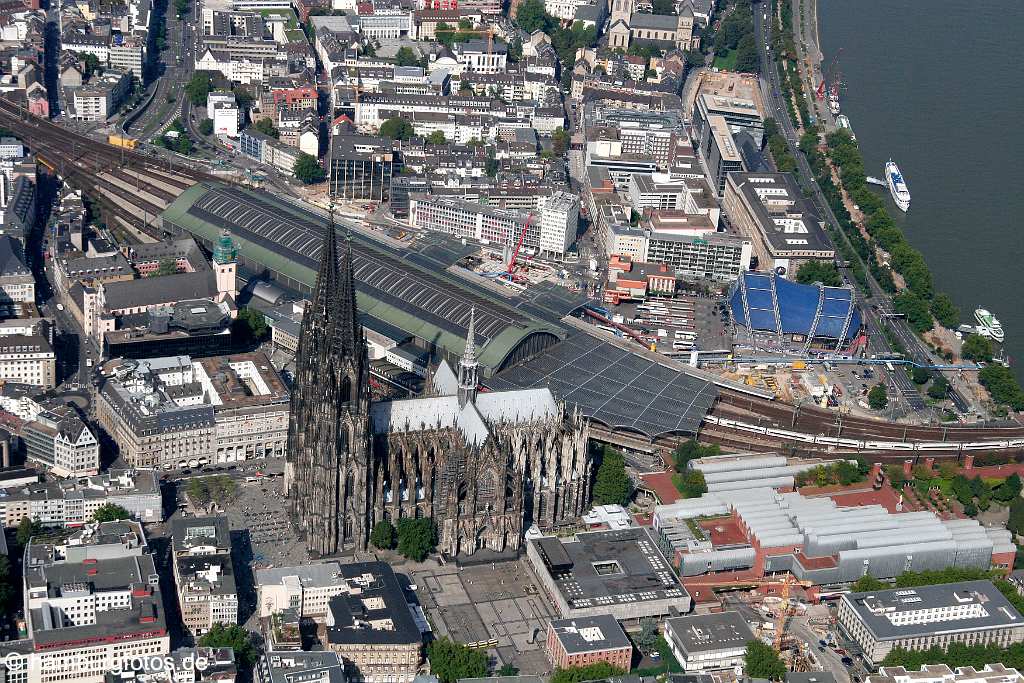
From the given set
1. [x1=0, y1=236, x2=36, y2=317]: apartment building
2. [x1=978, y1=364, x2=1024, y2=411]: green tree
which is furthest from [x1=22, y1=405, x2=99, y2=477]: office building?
[x1=978, y1=364, x2=1024, y2=411]: green tree

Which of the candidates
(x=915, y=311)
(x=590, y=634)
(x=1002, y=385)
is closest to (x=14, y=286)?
Answer: (x=590, y=634)

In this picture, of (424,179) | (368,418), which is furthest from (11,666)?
(424,179)

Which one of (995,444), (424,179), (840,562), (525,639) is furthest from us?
(424,179)

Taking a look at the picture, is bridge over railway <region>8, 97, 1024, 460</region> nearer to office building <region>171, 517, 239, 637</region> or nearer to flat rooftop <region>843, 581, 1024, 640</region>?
flat rooftop <region>843, 581, 1024, 640</region>

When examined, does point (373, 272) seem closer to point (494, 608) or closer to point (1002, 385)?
point (494, 608)

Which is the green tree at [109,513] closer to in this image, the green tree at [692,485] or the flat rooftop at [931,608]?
the green tree at [692,485]

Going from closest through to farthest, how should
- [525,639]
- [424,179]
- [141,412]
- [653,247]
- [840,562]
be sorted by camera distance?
[525,639]
[840,562]
[141,412]
[653,247]
[424,179]

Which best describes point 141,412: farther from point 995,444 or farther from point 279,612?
point 995,444
